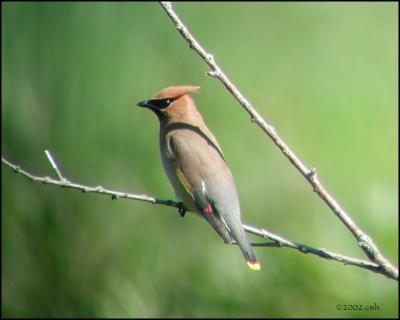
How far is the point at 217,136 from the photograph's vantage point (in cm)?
486

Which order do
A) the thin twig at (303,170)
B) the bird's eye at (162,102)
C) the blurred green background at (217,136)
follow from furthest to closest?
the blurred green background at (217,136) < the bird's eye at (162,102) < the thin twig at (303,170)

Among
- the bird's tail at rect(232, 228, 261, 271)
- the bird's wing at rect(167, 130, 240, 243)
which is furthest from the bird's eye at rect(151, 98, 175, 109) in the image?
the bird's tail at rect(232, 228, 261, 271)

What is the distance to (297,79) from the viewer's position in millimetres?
4941

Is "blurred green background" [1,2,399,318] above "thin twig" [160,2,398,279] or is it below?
above

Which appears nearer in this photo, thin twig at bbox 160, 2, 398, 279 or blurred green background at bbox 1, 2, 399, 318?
thin twig at bbox 160, 2, 398, 279

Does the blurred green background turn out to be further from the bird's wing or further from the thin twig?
the thin twig

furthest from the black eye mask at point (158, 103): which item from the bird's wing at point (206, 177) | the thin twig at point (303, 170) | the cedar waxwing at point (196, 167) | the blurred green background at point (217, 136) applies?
the thin twig at point (303, 170)

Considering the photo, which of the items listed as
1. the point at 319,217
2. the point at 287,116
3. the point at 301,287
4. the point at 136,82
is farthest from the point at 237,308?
the point at 136,82

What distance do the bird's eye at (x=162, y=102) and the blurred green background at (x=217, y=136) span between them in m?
0.98

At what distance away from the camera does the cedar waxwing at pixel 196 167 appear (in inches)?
130

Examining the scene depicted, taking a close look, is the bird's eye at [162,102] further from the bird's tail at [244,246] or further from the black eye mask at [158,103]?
the bird's tail at [244,246]

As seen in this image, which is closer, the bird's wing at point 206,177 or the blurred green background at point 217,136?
the bird's wing at point 206,177

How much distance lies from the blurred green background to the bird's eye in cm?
98

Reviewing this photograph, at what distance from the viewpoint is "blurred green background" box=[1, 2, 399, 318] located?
15.2 ft
